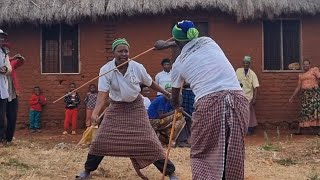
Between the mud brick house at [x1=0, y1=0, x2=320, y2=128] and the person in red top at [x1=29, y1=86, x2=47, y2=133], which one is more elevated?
the mud brick house at [x1=0, y1=0, x2=320, y2=128]

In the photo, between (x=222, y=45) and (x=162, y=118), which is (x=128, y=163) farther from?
(x=222, y=45)

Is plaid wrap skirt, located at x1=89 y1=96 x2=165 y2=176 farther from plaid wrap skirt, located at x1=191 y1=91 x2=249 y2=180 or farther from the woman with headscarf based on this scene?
the woman with headscarf

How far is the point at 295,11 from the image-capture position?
11078 millimetres

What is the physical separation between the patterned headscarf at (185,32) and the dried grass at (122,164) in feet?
7.66

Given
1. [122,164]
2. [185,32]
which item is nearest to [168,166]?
[122,164]

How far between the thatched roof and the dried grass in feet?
11.3

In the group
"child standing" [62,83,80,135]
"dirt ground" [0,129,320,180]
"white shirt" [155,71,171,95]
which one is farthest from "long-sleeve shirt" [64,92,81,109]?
"white shirt" [155,71,171,95]

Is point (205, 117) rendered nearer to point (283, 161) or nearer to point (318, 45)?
point (283, 161)

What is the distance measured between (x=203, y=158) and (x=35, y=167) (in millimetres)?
3063

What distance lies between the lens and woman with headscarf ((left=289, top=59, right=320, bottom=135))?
35.8ft

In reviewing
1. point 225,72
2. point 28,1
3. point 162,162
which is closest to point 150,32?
point 28,1

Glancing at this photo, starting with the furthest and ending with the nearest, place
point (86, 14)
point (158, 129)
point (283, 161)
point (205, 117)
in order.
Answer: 1. point (86, 14)
2. point (158, 129)
3. point (283, 161)
4. point (205, 117)

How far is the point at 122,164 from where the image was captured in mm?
6961

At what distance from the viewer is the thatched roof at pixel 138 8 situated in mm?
10984
